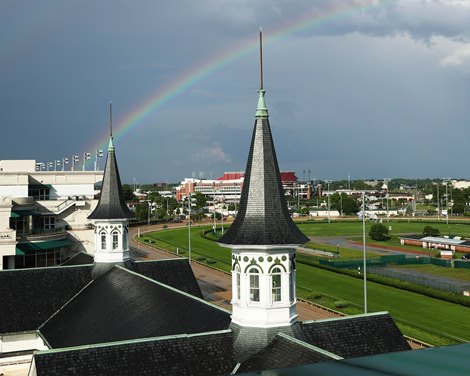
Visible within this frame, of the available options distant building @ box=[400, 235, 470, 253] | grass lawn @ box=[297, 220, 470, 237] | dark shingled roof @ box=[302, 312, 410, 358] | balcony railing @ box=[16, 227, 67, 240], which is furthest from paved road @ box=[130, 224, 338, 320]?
grass lawn @ box=[297, 220, 470, 237]

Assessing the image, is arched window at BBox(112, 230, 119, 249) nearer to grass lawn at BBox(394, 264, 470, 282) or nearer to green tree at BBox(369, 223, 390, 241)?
grass lawn at BBox(394, 264, 470, 282)

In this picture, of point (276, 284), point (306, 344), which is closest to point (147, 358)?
point (276, 284)

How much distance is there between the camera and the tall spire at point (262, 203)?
Result: 60.1 feet

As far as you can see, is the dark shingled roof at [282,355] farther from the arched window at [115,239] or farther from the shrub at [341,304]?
the shrub at [341,304]

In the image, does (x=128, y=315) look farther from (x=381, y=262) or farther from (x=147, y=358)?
(x=381, y=262)

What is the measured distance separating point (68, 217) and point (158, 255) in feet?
70.8

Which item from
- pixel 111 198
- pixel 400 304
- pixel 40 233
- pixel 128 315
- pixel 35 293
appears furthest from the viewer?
pixel 40 233

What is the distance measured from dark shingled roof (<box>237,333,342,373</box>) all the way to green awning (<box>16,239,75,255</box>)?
42040mm

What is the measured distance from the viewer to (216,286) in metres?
58.0

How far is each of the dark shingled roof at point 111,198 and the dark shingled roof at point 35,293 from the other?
3.73 meters

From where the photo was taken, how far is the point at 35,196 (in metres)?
67.8

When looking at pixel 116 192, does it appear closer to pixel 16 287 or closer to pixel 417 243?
pixel 16 287

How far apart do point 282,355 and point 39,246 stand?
4578 centimetres

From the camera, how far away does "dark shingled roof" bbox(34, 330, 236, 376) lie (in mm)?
16344
